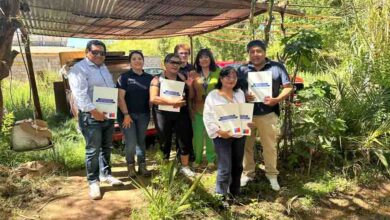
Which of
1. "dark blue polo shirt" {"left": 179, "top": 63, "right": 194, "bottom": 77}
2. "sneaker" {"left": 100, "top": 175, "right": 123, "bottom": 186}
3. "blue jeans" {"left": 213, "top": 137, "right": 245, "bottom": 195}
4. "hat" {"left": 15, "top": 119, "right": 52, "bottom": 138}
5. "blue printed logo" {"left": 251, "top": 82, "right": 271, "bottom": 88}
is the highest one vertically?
"dark blue polo shirt" {"left": 179, "top": 63, "right": 194, "bottom": 77}

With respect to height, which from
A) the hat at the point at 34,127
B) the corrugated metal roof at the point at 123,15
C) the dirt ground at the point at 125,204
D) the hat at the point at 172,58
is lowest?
the dirt ground at the point at 125,204

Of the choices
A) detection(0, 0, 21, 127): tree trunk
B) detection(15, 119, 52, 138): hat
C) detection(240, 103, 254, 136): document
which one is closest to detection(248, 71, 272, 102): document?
detection(240, 103, 254, 136): document

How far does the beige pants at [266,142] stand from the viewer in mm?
4305

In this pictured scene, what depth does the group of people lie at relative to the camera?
152 inches

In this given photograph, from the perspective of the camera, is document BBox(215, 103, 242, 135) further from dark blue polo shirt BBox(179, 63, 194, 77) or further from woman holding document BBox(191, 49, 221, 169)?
dark blue polo shirt BBox(179, 63, 194, 77)

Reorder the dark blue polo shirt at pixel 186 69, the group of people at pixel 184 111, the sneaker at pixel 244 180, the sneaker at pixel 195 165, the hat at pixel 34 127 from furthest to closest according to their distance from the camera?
the sneaker at pixel 195 165
the hat at pixel 34 127
the dark blue polo shirt at pixel 186 69
the sneaker at pixel 244 180
the group of people at pixel 184 111

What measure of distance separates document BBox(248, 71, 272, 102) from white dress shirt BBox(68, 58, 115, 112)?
1.71 metres

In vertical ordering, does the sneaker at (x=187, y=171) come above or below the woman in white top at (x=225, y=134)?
below

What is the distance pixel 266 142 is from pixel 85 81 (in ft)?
7.28

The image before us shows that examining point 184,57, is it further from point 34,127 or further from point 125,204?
point 34,127

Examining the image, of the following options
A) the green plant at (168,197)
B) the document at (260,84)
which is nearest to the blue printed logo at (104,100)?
the green plant at (168,197)

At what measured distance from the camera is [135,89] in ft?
14.3

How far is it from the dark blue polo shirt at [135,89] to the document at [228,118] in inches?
43.4

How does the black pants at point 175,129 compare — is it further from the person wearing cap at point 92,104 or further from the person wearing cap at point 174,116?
the person wearing cap at point 92,104
